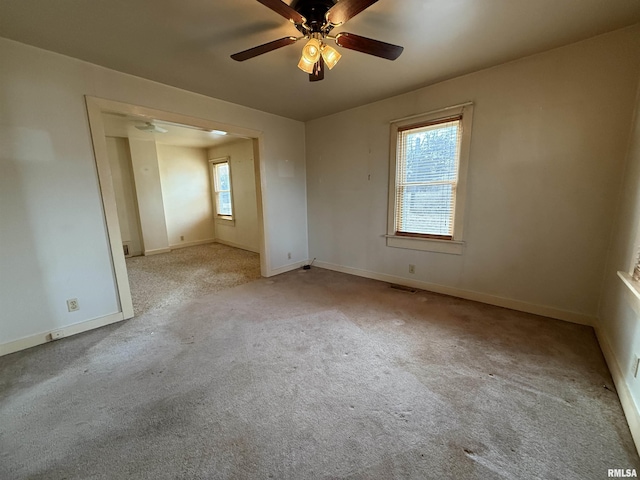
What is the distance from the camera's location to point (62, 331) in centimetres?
232

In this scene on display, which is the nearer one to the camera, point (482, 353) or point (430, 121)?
point (482, 353)

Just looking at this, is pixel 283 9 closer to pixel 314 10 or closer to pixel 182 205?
pixel 314 10

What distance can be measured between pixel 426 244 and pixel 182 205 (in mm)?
5800

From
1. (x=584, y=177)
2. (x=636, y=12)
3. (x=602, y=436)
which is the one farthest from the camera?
(x=584, y=177)

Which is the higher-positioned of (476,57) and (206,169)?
(476,57)

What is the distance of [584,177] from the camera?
222cm

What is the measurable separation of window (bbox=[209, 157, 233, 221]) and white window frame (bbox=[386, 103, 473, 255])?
163 inches

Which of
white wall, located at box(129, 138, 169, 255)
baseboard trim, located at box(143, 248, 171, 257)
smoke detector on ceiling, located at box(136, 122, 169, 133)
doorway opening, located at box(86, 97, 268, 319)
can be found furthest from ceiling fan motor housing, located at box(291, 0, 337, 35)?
baseboard trim, located at box(143, 248, 171, 257)

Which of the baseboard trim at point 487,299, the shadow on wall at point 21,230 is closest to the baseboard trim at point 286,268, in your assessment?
the baseboard trim at point 487,299

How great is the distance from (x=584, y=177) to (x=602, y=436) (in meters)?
2.04

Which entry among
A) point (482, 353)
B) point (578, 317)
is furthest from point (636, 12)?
point (482, 353)

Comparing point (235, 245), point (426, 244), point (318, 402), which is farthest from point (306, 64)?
point (235, 245)

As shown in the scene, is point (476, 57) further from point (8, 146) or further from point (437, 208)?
point (8, 146)

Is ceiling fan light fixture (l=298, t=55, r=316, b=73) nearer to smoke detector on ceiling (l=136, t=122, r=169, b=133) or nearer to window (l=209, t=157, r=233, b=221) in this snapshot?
smoke detector on ceiling (l=136, t=122, r=169, b=133)
